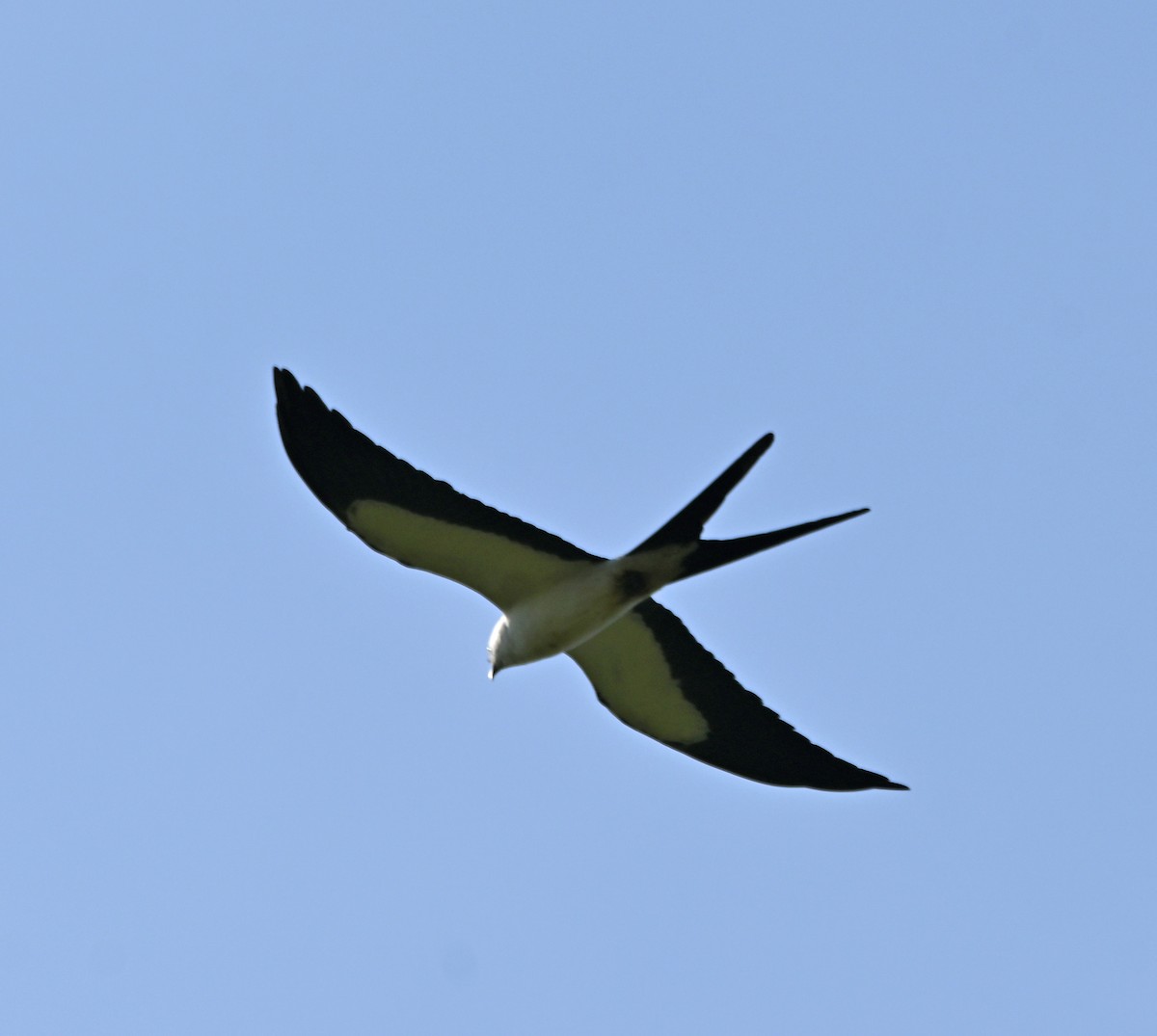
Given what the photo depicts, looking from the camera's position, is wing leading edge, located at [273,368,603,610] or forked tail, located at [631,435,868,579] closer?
forked tail, located at [631,435,868,579]

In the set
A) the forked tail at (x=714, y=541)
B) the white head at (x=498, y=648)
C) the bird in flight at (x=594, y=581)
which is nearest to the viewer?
the forked tail at (x=714, y=541)

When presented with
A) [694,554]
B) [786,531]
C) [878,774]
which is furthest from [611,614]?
[878,774]

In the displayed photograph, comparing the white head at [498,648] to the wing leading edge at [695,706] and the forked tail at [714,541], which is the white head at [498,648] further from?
the forked tail at [714,541]

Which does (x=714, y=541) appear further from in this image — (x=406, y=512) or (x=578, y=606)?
(x=406, y=512)

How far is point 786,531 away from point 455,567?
266 cm

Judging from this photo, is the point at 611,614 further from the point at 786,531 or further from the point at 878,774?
the point at 878,774

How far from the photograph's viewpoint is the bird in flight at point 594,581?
40.2 ft

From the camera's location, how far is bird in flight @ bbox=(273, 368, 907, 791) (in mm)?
12250

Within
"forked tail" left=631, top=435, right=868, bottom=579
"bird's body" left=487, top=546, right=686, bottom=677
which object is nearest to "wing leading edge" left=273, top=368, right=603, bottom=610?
"bird's body" left=487, top=546, right=686, bottom=677

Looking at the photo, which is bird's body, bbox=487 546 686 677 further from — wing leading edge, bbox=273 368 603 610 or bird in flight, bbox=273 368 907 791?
wing leading edge, bbox=273 368 603 610

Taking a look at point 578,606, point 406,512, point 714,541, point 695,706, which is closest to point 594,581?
point 578,606

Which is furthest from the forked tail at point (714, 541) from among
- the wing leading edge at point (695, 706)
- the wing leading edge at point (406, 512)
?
the wing leading edge at point (695, 706)

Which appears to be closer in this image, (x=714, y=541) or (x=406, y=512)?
(x=714, y=541)

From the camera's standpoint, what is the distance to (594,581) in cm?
1255
